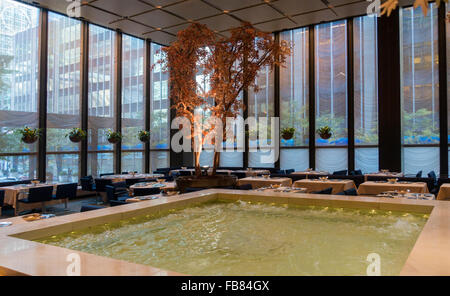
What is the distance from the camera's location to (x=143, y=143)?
11977 mm

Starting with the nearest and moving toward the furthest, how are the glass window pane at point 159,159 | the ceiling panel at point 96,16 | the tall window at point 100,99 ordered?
the ceiling panel at point 96,16, the tall window at point 100,99, the glass window pane at point 159,159

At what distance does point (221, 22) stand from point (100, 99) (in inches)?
173

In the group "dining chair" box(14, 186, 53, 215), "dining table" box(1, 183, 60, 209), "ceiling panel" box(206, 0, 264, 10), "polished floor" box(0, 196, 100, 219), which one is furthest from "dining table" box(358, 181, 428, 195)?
"dining table" box(1, 183, 60, 209)

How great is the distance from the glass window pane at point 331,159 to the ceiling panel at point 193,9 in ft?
17.6

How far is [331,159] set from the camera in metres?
10.8

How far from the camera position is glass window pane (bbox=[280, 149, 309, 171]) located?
11227 millimetres

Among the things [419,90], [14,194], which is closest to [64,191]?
[14,194]

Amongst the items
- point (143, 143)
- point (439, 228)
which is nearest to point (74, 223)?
point (439, 228)

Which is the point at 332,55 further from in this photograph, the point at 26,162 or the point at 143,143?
the point at 26,162

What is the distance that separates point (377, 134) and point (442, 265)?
8.99m

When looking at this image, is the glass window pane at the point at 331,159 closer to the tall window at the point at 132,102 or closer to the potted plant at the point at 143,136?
the potted plant at the point at 143,136

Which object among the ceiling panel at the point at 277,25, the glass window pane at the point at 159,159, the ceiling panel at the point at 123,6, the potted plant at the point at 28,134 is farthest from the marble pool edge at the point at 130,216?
the glass window pane at the point at 159,159

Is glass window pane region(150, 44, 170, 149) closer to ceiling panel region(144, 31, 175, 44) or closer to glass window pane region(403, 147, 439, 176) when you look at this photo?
ceiling panel region(144, 31, 175, 44)

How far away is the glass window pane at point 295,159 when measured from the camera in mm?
11227
